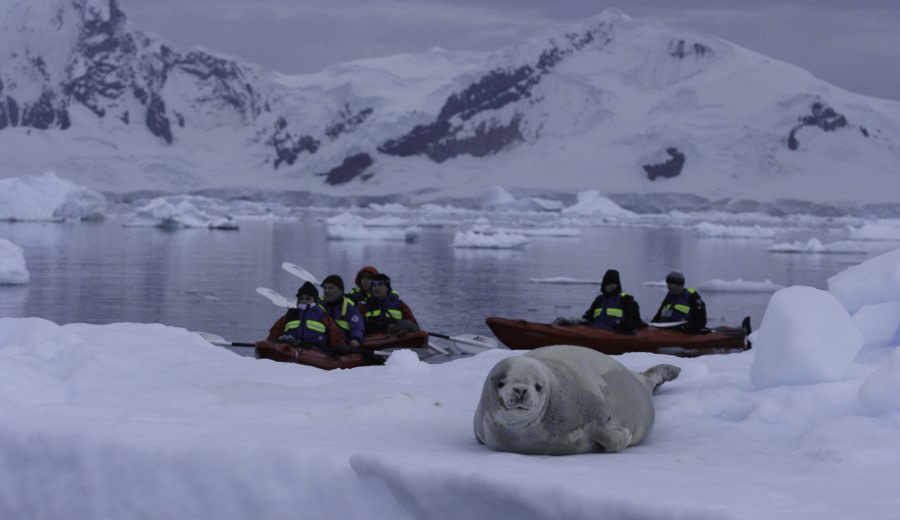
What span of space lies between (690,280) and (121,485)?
1979 cm

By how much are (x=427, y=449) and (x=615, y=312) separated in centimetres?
648

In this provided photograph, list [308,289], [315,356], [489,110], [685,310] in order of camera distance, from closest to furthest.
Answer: [308,289], [315,356], [685,310], [489,110]

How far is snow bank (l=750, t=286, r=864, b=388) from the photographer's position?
192 inches

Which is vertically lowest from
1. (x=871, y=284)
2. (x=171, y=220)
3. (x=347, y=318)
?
(x=171, y=220)

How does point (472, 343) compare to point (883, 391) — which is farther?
point (472, 343)

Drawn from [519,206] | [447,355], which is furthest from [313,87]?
[447,355]

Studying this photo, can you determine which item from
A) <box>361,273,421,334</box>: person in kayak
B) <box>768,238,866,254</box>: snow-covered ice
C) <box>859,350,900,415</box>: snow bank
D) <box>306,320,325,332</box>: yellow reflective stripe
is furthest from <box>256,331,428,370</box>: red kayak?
<box>768,238,866,254</box>: snow-covered ice

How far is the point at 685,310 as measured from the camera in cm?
1099

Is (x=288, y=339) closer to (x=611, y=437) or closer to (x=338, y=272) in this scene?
(x=611, y=437)

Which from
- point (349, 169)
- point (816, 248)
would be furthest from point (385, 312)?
point (349, 169)

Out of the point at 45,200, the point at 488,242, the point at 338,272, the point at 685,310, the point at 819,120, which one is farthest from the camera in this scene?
the point at 819,120

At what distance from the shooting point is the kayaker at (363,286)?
35.0ft

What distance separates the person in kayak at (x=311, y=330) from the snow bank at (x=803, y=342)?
4471 millimetres

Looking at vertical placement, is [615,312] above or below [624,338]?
above
